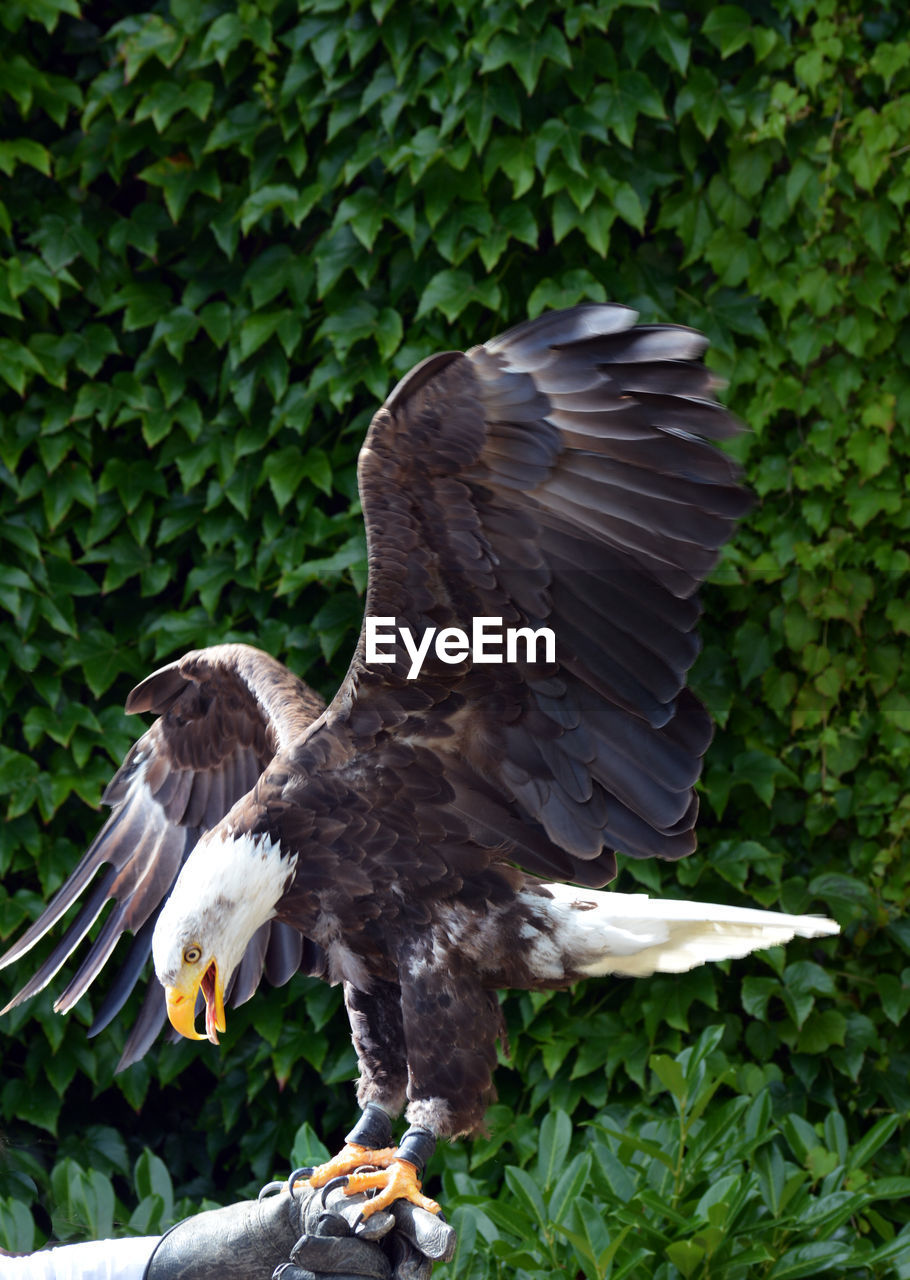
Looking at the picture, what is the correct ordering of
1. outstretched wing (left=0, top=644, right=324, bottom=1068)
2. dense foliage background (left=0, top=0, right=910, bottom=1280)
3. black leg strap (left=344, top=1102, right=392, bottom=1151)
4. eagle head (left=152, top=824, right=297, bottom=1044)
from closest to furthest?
eagle head (left=152, top=824, right=297, bottom=1044), black leg strap (left=344, top=1102, right=392, bottom=1151), outstretched wing (left=0, top=644, right=324, bottom=1068), dense foliage background (left=0, top=0, right=910, bottom=1280)

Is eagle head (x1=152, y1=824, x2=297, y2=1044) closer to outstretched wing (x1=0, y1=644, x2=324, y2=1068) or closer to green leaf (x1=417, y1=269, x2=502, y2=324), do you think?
outstretched wing (x1=0, y1=644, x2=324, y2=1068)

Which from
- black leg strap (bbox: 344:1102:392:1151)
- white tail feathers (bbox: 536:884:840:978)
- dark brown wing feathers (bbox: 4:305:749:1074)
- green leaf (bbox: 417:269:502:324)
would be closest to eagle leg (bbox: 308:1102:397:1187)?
black leg strap (bbox: 344:1102:392:1151)

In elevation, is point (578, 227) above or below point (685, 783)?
above

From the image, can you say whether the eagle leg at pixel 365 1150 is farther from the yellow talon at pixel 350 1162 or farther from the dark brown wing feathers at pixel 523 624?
the dark brown wing feathers at pixel 523 624

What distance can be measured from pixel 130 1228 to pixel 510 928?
1.18 metres

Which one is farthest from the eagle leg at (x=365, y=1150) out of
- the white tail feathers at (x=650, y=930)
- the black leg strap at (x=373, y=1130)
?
the white tail feathers at (x=650, y=930)

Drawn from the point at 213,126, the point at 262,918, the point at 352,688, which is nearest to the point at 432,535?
the point at 352,688

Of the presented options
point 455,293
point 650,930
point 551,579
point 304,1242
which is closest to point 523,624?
point 551,579

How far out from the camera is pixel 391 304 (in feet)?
8.19

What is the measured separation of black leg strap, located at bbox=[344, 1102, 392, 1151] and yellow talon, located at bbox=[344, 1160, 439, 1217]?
71mm

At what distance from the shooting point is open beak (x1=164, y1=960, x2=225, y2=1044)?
123 centimetres

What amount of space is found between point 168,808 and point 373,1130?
593 millimetres

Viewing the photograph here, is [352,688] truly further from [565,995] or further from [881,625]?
[881,625]

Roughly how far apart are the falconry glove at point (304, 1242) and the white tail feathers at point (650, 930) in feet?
1.05
